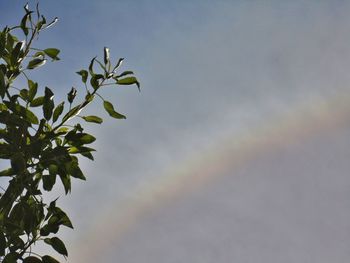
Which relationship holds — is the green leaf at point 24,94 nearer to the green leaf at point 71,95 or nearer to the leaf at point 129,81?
the green leaf at point 71,95

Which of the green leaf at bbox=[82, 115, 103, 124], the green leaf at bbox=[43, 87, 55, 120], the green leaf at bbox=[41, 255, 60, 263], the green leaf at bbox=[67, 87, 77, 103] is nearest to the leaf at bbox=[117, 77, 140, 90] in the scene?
the green leaf at bbox=[82, 115, 103, 124]

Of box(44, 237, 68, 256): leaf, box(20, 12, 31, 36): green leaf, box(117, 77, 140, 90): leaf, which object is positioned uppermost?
box(117, 77, 140, 90): leaf

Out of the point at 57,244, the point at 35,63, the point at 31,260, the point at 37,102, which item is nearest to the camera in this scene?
the point at 31,260

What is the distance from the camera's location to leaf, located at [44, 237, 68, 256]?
3.32 m

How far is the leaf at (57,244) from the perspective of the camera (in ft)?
10.9

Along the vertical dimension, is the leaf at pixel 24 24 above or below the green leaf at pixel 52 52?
below

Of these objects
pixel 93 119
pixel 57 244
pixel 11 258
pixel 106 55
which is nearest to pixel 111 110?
pixel 93 119

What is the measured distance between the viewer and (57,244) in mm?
3326

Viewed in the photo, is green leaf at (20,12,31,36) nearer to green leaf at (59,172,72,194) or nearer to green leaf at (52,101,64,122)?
A: green leaf at (52,101,64,122)

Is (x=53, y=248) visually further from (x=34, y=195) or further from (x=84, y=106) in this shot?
(x=84, y=106)

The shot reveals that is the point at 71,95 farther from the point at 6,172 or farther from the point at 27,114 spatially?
the point at 6,172

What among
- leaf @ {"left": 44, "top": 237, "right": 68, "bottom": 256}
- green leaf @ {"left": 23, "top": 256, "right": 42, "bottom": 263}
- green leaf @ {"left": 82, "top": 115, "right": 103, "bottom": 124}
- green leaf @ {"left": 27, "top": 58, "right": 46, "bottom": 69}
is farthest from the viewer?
green leaf @ {"left": 27, "top": 58, "right": 46, "bottom": 69}

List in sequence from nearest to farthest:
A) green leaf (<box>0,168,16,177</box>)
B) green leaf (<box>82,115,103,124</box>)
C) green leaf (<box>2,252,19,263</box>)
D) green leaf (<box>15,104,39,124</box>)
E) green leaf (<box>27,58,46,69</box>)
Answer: green leaf (<box>2,252,19,263</box>) < green leaf (<box>15,104,39,124</box>) < green leaf (<box>0,168,16,177</box>) < green leaf (<box>82,115,103,124</box>) < green leaf (<box>27,58,46,69</box>)

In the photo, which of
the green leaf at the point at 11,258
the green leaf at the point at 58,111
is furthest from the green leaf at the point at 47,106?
the green leaf at the point at 11,258
